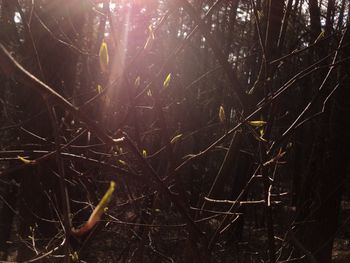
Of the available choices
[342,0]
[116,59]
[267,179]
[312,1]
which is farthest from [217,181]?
[342,0]

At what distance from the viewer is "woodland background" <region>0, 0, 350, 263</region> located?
4.33 ft

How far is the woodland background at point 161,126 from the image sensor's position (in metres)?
1.32

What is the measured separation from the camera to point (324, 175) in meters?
6.21

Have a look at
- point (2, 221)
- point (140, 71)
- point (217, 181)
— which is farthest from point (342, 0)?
point (2, 221)

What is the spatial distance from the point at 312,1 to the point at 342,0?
1931 millimetres

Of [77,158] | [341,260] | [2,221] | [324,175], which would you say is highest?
[77,158]

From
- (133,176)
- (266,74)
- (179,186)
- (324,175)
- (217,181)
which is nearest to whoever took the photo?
(133,176)

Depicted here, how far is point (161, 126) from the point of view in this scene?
146cm

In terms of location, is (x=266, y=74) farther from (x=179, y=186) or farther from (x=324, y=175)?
(x=324, y=175)

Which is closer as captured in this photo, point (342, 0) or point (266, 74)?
point (266, 74)

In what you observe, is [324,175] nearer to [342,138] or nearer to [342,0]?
[342,138]

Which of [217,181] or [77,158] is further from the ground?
[77,158]

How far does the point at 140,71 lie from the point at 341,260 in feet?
36.8

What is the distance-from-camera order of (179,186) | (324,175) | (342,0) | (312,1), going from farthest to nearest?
1. (324,175)
2. (342,0)
3. (312,1)
4. (179,186)
